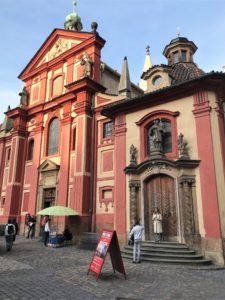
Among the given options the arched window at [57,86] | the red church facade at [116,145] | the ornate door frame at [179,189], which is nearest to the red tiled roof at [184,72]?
the red church facade at [116,145]

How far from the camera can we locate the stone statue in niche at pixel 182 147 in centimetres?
1315

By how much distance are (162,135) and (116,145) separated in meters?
2.95

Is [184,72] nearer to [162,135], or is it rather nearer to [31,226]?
[162,135]

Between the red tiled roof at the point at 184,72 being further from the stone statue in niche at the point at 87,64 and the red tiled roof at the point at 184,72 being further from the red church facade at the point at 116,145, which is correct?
the stone statue in niche at the point at 87,64

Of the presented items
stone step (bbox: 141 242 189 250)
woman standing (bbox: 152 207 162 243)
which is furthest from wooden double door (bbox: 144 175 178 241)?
stone step (bbox: 141 242 189 250)

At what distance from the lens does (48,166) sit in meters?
20.7

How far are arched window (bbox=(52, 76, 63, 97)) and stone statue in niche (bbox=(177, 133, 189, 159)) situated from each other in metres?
12.7

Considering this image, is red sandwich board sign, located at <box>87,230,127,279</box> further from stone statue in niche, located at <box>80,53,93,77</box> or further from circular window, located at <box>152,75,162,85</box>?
stone statue in niche, located at <box>80,53,93,77</box>

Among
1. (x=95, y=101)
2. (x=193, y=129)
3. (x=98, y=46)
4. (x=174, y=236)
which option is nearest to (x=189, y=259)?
(x=174, y=236)

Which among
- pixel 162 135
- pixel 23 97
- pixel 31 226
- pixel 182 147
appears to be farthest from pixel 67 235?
pixel 23 97

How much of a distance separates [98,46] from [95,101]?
514 cm

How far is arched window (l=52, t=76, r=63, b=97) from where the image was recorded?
23.0 meters

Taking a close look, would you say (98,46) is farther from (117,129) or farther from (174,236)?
(174,236)

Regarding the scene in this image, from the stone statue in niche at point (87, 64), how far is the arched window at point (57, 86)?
3.27 m
